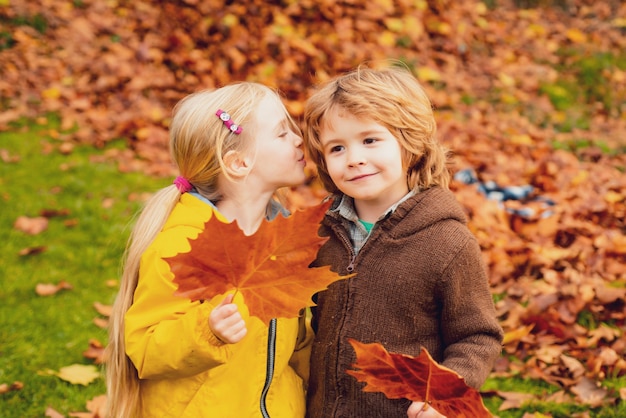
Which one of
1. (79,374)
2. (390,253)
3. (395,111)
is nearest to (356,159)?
(395,111)

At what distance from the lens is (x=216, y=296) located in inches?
75.4

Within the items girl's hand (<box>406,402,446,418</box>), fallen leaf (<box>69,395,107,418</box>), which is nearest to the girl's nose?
girl's hand (<box>406,402,446,418</box>)

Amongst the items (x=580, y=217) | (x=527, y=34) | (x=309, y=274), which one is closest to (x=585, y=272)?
(x=580, y=217)

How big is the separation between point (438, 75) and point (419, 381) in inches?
247

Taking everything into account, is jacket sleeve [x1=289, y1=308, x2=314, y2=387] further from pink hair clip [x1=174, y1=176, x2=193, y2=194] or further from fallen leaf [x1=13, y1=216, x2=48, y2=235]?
fallen leaf [x1=13, y1=216, x2=48, y2=235]

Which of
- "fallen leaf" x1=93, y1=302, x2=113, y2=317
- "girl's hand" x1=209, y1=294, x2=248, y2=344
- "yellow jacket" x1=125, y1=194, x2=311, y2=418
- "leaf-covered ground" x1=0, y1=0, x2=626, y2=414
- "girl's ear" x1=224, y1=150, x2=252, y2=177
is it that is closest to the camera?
"girl's hand" x1=209, y1=294, x2=248, y2=344

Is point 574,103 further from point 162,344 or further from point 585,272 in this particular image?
point 162,344

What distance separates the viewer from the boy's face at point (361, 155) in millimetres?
1935

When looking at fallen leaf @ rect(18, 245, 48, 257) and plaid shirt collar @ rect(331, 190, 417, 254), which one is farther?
fallen leaf @ rect(18, 245, 48, 257)

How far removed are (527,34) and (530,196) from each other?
4769 millimetres

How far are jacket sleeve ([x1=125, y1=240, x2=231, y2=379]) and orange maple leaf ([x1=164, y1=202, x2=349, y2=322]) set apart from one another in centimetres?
21

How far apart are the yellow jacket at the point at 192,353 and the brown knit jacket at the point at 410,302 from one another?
17 centimetres

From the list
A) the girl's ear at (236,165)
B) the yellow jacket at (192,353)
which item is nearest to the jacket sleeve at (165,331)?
the yellow jacket at (192,353)

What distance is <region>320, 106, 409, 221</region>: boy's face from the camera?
1.93 m
